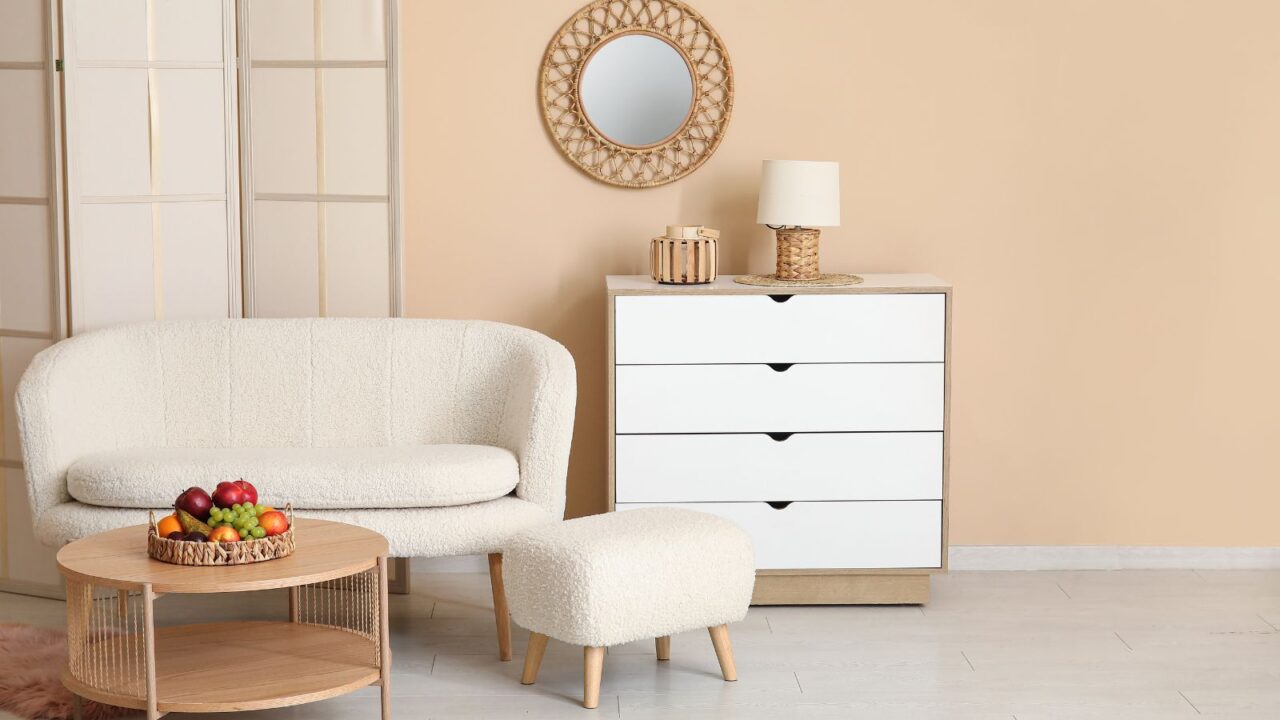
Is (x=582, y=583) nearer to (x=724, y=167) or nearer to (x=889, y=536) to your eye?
(x=889, y=536)

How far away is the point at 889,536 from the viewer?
369 centimetres

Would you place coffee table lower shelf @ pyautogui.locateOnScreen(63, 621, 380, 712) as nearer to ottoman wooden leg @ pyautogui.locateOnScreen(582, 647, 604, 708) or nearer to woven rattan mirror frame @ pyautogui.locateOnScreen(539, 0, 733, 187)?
ottoman wooden leg @ pyautogui.locateOnScreen(582, 647, 604, 708)

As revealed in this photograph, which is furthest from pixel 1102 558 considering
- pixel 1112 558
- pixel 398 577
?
pixel 398 577

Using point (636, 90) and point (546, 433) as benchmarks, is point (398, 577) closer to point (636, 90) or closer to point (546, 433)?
point (546, 433)

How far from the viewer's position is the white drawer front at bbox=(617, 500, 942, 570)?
3.68m

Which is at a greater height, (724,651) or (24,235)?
(24,235)

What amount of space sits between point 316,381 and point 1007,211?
6.90 feet

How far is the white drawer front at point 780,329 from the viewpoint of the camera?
362cm

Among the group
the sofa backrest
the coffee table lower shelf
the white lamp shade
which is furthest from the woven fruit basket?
the white lamp shade

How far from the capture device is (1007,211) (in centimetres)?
403

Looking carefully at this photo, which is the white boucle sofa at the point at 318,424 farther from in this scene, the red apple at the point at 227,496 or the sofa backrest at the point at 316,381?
the red apple at the point at 227,496

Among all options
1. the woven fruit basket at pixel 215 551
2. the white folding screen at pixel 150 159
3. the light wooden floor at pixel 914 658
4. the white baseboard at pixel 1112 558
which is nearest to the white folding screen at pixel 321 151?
the white folding screen at pixel 150 159

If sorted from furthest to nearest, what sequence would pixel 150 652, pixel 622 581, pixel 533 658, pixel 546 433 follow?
pixel 546 433 → pixel 533 658 → pixel 622 581 → pixel 150 652

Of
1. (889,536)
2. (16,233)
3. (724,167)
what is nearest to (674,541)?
(889,536)
